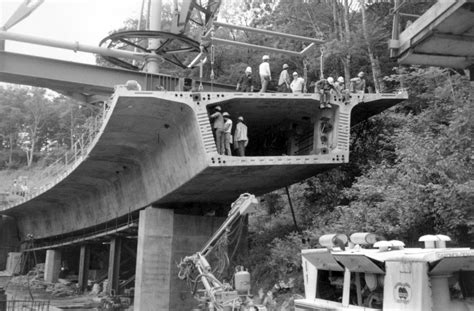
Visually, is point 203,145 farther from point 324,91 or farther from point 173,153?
point 324,91

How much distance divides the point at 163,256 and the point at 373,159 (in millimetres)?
9985

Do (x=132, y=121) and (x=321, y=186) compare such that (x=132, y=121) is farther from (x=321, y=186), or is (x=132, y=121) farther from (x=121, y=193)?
(x=321, y=186)

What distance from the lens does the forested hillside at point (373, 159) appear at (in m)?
16.3

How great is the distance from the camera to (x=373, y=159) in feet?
75.6

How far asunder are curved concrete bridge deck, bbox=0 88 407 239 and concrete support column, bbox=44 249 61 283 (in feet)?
42.8

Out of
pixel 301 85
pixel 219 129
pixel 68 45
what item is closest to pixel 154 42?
pixel 68 45

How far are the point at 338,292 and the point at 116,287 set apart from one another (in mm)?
17506

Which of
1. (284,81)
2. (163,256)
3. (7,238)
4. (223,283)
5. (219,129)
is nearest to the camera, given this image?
(223,283)

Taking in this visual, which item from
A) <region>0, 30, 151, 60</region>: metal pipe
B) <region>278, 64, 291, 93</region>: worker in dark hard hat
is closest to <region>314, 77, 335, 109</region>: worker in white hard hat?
<region>278, 64, 291, 93</region>: worker in dark hard hat

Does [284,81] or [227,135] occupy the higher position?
[284,81]

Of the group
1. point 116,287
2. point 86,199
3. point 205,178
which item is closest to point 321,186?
point 205,178

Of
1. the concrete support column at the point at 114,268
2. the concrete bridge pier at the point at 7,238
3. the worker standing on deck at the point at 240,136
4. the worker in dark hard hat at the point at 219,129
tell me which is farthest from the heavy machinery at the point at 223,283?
the concrete bridge pier at the point at 7,238

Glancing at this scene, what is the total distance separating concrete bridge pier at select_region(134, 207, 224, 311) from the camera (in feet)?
67.6

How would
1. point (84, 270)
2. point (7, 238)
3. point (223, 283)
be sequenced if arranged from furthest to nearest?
point (7, 238)
point (84, 270)
point (223, 283)
